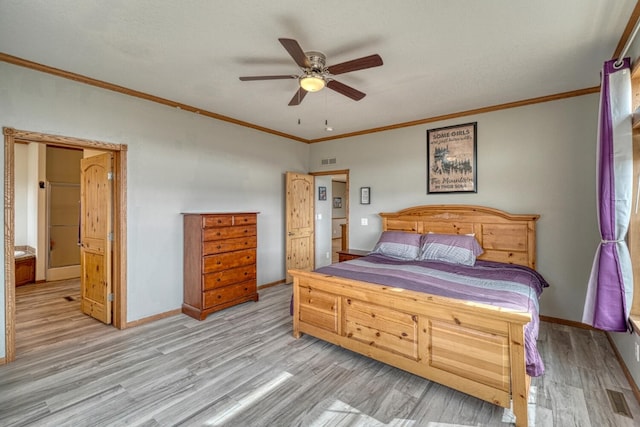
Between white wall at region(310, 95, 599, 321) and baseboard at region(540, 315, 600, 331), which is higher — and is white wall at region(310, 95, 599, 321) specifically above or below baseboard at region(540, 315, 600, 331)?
Answer: above

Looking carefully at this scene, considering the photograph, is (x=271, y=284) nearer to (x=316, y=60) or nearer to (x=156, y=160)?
(x=156, y=160)

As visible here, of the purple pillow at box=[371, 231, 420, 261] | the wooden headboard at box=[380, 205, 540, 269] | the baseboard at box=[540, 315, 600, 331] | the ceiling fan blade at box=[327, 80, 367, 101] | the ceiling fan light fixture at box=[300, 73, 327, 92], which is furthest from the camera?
the purple pillow at box=[371, 231, 420, 261]

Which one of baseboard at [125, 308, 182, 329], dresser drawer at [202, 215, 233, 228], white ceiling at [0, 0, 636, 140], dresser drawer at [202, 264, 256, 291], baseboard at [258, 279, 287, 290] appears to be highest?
white ceiling at [0, 0, 636, 140]

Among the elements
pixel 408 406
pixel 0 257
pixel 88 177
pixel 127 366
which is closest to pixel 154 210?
pixel 88 177

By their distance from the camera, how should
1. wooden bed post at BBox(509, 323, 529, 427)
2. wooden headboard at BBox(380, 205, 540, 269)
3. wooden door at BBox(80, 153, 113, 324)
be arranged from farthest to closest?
wooden headboard at BBox(380, 205, 540, 269) < wooden door at BBox(80, 153, 113, 324) < wooden bed post at BBox(509, 323, 529, 427)

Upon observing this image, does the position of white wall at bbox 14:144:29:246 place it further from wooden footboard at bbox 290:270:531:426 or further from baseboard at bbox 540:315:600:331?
baseboard at bbox 540:315:600:331

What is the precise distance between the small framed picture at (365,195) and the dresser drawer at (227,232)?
1953mm

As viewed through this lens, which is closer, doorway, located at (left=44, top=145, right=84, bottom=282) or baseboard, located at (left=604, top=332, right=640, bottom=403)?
baseboard, located at (left=604, top=332, right=640, bottom=403)

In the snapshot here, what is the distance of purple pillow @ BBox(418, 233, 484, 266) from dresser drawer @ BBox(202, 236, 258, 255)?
2391mm

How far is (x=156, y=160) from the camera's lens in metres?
3.68

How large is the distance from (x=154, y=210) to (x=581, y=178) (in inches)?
203

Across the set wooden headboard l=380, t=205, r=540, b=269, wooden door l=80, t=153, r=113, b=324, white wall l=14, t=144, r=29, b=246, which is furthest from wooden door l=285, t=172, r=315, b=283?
white wall l=14, t=144, r=29, b=246

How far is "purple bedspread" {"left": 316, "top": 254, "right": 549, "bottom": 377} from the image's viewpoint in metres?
2.11

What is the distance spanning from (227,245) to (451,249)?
2926 millimetres
